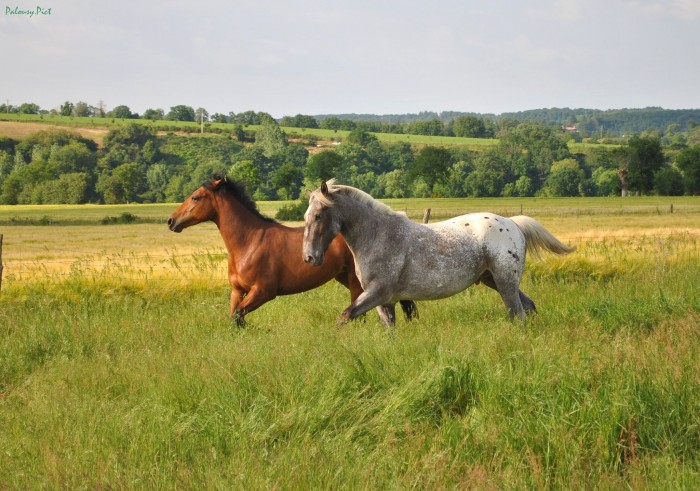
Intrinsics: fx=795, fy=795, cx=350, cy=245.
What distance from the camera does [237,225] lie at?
9805 millimetres

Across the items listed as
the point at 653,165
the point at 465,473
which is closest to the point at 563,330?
the point at 465,473

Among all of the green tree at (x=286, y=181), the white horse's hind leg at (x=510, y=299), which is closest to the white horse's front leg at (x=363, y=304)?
the white horse's hind leg at (x=510, y=299)

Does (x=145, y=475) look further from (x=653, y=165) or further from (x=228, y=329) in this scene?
(x=653, y=165)

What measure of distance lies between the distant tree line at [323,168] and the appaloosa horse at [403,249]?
69.5 metres

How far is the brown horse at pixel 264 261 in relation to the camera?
9.51 metres

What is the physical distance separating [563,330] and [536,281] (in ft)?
20.3

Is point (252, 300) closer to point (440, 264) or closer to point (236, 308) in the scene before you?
point (236, 308)

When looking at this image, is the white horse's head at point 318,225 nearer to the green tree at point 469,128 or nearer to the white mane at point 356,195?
the white mane at point 356,195

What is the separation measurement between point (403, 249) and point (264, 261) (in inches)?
80.3

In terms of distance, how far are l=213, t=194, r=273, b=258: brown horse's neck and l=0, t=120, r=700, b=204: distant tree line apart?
222ft

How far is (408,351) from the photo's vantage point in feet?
21.9

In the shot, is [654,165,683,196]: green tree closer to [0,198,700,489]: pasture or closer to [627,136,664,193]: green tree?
[627,136,664,193]: green tree

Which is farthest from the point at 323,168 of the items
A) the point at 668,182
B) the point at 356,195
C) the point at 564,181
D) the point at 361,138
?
the point at 356,195

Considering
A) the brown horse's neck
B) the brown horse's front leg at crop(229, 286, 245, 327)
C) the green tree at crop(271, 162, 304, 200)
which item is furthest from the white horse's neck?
the green tree at crop(271, 162, 304, 200)
